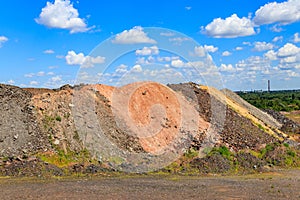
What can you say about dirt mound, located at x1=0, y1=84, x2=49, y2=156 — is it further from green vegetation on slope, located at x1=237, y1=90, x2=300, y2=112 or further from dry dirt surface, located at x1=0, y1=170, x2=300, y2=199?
green vegetation on slope, located at x1=237, y1=90, x2=300, y2=112

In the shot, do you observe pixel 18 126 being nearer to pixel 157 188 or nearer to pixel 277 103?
pixel 157 188

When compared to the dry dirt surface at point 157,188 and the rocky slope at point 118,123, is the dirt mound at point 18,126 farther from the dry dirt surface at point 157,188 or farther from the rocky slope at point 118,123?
the dry dirt surface at point 157,188

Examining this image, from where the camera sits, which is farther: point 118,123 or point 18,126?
point 118,123

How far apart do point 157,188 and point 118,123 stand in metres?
8.60

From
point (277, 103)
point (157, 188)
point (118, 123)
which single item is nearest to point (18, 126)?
point (118, 123)

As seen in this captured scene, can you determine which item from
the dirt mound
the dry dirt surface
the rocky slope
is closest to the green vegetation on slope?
the rocky slope

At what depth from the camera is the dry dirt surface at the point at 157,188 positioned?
16.4 metres

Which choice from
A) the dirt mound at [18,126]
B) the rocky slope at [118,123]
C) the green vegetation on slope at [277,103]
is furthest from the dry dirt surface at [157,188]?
the green vegetation on slope at [277,103]

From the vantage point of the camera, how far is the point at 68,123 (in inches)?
966

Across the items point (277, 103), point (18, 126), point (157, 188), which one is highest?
point (277, 103)

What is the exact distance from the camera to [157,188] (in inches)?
705

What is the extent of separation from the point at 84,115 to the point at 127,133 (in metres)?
2.91

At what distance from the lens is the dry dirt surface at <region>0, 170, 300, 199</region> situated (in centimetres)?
1638

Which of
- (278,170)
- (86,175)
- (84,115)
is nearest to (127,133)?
(84,115)
